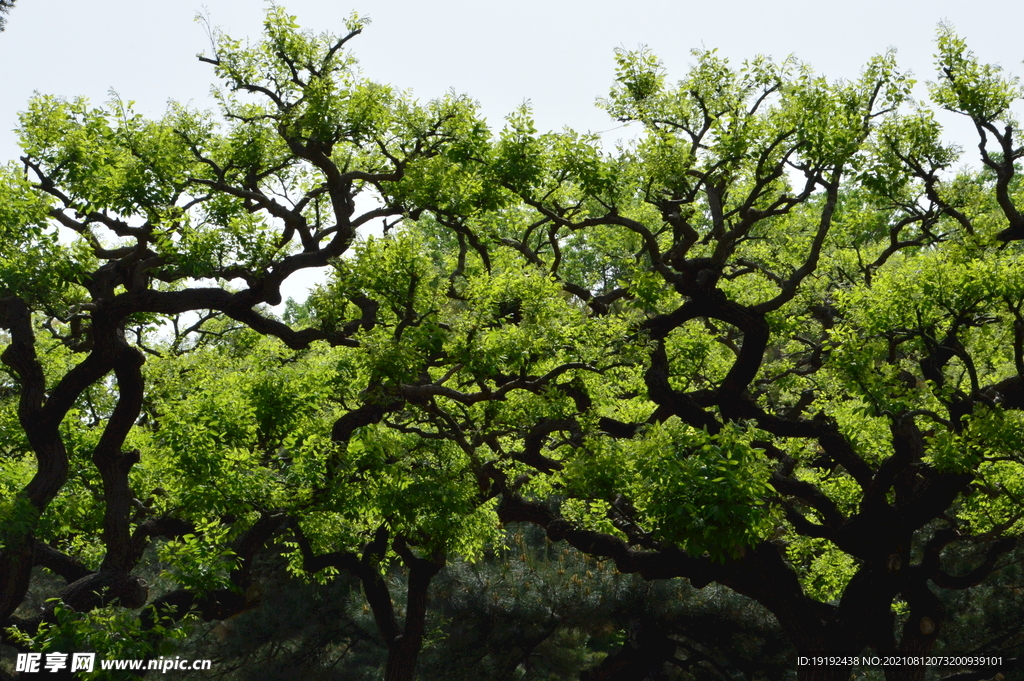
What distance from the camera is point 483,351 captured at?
10.4 metres

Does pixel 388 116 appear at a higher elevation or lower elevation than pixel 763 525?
higher

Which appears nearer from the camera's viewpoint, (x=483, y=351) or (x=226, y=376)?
(x=483, y=351)

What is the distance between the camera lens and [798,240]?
15484 mm

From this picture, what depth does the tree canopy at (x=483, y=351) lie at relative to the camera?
10.5m

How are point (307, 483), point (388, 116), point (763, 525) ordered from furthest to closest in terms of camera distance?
point (388, 116)
point (307, 483)
point (763, 525)

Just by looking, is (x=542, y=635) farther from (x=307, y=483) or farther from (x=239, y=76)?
(x=239, y=76)

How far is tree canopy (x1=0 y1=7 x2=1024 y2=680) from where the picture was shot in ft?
34.4

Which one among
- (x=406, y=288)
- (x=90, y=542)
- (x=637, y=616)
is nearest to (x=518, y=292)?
(x=406, y=288)

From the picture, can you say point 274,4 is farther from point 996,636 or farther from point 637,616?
point 996,636

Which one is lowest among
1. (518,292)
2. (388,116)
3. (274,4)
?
(518,292)

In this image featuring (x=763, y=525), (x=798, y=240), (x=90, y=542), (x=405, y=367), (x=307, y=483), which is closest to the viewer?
(x=763, y=525)

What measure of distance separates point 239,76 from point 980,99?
9.15 meters

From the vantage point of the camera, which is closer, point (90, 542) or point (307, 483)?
point (307, 483)

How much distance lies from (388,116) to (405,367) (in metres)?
3.67
